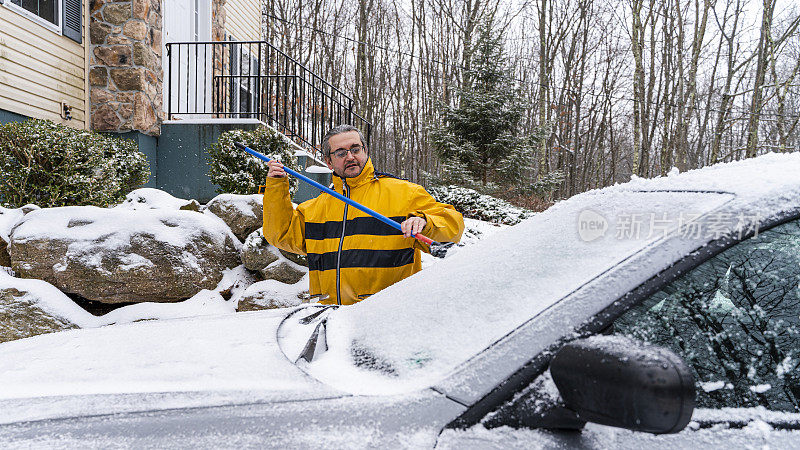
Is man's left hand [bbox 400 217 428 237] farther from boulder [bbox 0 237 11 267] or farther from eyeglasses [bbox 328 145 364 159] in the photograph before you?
boulder [bbox 0 237 11 267]

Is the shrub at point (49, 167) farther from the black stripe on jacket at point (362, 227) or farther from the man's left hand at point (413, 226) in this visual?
the man's left hand at point (413, 226)

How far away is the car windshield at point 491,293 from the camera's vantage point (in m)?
1.07

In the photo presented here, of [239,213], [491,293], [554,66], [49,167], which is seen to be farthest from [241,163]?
[554,66]

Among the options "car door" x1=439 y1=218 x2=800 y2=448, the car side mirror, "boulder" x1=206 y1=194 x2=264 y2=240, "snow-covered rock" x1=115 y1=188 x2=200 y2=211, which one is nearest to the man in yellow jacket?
"car door" x1=439 y1=218 x2=800 y2=448

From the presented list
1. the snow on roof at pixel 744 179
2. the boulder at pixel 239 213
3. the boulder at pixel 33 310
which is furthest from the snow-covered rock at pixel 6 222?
the snow on roof at pixel 744 179

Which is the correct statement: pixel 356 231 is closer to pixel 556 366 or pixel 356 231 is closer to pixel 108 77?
pixel 556 366

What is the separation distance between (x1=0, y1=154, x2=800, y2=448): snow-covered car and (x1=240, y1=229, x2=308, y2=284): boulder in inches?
158

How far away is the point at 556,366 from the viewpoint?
0.88 m

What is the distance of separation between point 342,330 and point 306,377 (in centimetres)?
31

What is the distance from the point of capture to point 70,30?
726 centimetres

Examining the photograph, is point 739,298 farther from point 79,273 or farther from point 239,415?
point 79,273

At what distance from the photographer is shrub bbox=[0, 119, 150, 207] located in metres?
5.06

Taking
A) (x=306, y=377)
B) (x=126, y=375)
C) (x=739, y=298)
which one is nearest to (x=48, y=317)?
(x=126, y=375)

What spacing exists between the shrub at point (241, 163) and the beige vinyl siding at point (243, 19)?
19.4 ft
